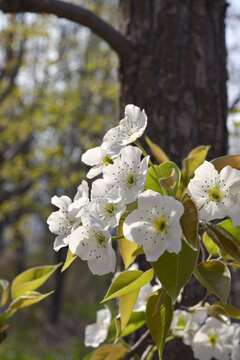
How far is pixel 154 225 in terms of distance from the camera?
689 millimetres

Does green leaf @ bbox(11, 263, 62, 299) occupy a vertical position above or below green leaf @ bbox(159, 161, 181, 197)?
below

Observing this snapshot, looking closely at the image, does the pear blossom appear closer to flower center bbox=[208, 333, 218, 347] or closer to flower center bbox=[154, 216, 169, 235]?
flower center bbox=[154, 216, 169, 235]

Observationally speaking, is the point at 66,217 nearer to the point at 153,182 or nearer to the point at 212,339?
the point at 153,182

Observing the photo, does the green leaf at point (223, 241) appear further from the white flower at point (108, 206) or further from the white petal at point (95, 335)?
the white petal at point (95, 335)

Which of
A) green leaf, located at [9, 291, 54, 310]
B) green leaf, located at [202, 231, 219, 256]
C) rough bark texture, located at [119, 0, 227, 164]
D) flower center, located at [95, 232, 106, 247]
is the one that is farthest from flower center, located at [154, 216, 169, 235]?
rough bark texture, located at [119, 0, 227, 164]

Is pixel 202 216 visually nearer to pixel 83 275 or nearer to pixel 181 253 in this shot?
pixel 181 253

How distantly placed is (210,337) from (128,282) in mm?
399

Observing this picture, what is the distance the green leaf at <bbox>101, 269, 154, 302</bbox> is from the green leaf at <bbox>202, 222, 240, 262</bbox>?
142 mm

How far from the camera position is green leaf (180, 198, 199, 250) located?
656mm

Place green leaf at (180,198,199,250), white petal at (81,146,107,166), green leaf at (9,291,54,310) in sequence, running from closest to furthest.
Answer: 1. green leaf at (180,198,199,250)
2. white petal at (81,146,107,166)
3. green leaf at (9,291,54,310)

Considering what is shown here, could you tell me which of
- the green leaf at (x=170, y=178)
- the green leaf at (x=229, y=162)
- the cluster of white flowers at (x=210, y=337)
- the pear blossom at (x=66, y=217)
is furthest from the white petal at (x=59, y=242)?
the cluster of white flowers at (x=210, y=337)

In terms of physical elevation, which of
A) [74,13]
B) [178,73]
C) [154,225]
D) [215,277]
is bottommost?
[215,277]

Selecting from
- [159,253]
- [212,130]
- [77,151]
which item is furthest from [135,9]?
[77,151]

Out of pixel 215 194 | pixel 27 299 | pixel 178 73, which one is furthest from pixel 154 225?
pixel 178 73
